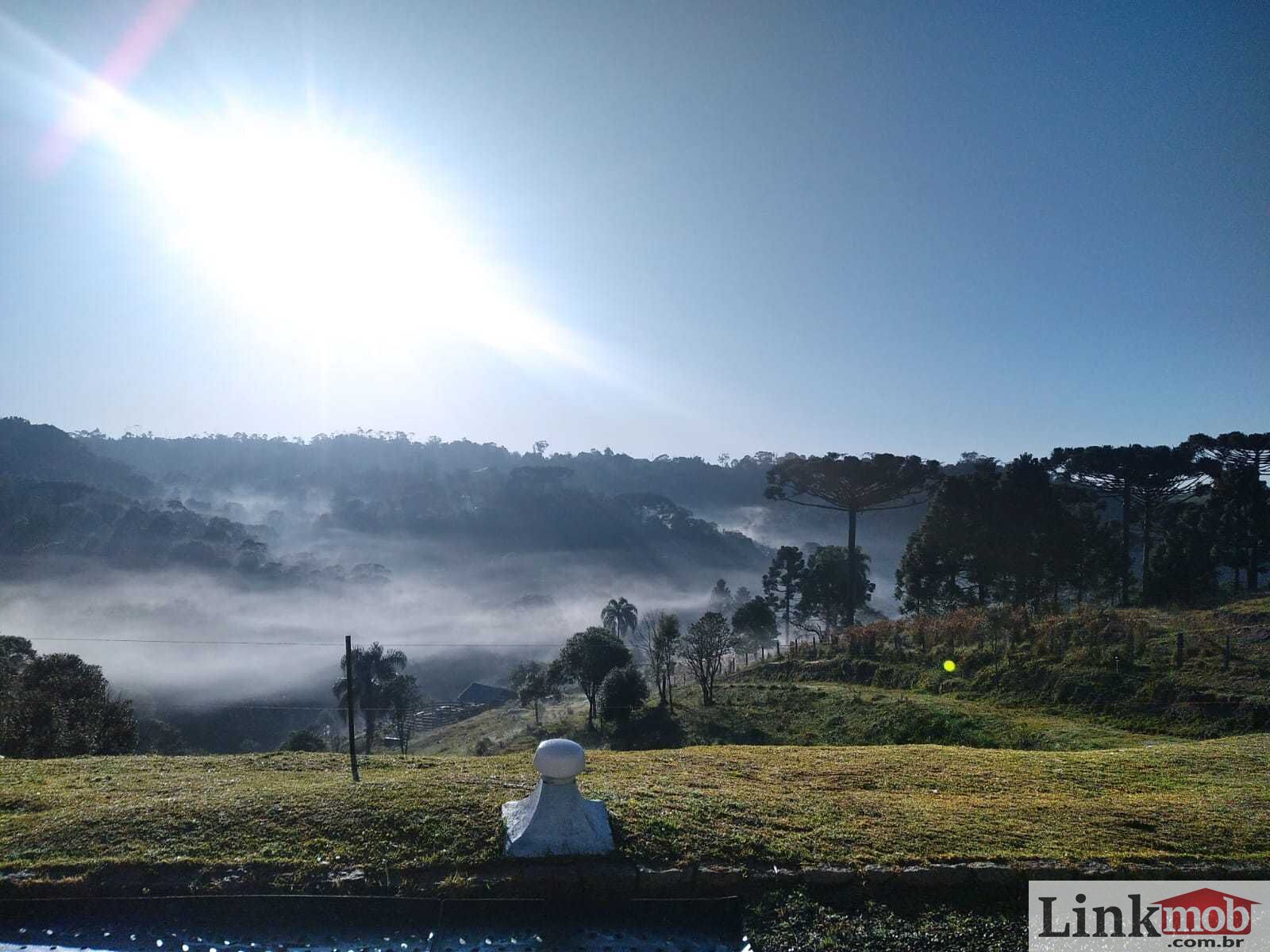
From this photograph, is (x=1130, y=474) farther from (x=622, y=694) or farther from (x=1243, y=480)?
(x=622, y=694)

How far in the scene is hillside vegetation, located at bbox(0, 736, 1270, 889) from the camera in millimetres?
5254

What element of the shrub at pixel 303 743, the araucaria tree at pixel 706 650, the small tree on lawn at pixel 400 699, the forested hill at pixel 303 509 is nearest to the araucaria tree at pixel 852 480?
the araucaria tree at pixel 706 650

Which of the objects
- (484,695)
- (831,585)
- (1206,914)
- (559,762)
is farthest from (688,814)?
(484,695)

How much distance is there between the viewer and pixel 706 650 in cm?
2855

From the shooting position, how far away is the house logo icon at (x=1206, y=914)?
4.87 meters

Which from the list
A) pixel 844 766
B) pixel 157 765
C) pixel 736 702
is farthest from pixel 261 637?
pixel 844 766

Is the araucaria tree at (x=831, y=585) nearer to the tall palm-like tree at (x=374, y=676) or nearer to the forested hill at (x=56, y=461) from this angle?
the tall palm-like tree at (x=374, y=676)

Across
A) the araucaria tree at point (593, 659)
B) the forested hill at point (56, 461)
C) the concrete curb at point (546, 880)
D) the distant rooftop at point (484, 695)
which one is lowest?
the distant rooftop at point (484, 695)

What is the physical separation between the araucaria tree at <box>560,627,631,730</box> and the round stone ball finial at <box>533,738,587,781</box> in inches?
968

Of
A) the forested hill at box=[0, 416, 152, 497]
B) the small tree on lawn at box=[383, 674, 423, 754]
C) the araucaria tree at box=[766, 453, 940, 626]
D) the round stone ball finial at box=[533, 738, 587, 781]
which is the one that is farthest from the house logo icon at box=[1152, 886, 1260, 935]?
the forested hill at box=[0, 416, 152, 497]

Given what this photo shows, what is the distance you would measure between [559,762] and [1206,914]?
15.1 feet

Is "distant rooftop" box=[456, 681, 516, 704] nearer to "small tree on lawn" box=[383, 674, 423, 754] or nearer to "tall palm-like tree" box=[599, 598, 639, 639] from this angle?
"tall palm-like tree" box=[599, 598, 639, 639]

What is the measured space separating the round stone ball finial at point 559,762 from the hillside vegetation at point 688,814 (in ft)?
2.04

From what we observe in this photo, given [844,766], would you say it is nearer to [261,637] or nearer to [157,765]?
[157,765]
